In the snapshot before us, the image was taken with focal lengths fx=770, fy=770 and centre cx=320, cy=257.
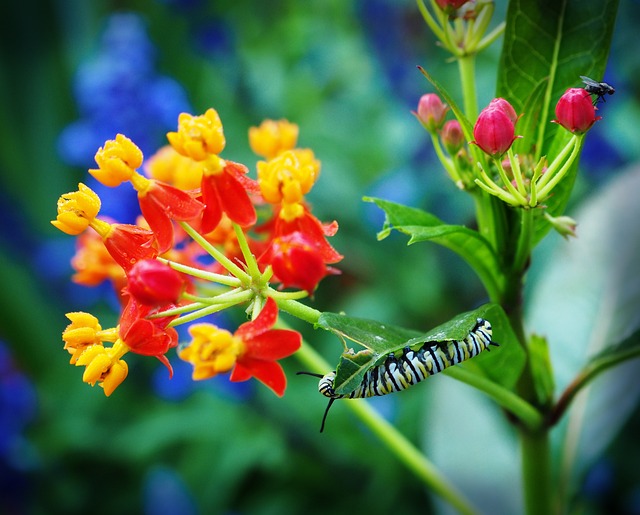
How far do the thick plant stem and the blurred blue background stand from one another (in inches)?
28.1

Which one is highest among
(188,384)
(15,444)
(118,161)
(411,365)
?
(118,161)

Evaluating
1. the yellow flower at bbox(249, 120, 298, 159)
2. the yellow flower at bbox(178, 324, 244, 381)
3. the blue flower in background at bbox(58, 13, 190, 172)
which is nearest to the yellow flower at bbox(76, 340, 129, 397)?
the yellow flower at bbox(178, 324, 244, 381)

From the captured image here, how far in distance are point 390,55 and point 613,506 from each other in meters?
1.43

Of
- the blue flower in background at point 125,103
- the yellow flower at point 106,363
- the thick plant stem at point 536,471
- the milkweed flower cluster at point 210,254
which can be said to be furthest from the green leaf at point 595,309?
the blue flower in background at point 125,103

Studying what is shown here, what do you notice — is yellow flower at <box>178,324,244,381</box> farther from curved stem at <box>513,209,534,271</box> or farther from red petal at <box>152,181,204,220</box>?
curved stem at <box>513,209,534,271</box>

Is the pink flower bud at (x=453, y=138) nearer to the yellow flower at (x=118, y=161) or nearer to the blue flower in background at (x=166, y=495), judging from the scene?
the yellow flower at (x=118, y=161)

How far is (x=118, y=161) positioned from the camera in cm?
82

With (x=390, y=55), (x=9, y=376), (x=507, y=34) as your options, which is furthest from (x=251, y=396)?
(x=507, y=34)

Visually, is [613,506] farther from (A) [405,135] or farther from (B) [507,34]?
(B) [507,34]

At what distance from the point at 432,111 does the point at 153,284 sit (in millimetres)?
370

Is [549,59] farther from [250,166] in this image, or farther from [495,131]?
[250,166]

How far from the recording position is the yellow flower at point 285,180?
2.58ft

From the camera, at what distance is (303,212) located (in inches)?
31.8

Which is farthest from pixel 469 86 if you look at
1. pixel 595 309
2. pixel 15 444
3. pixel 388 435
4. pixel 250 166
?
pixel 15 444
